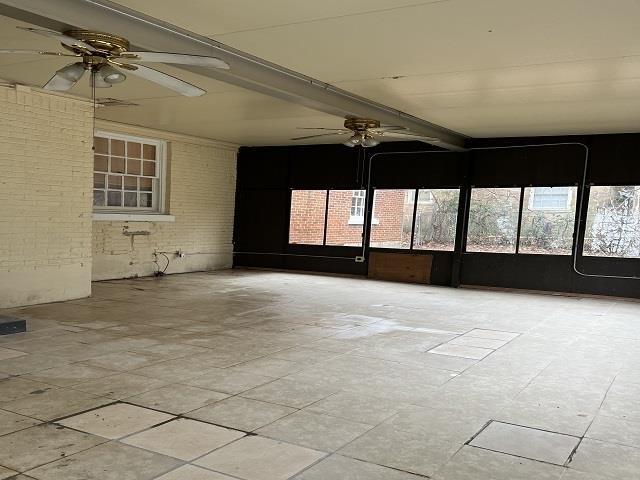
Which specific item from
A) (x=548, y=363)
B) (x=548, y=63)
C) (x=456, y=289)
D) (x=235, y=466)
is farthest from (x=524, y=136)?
(x=235, y=466)

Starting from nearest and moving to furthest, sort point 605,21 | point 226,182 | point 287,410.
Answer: point 287,410 < point 605,21 < point 226,182

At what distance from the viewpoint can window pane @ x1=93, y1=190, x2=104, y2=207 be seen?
31.7 feet

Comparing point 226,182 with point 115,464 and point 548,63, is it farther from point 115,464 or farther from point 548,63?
point 115,464

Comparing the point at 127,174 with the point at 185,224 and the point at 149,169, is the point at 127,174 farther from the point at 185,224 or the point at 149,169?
the point at 185,224

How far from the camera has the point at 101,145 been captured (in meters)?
9.62

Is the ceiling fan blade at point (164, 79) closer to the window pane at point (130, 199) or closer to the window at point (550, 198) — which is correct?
the window pane at point (130, 199)

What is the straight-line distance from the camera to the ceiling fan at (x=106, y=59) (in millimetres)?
3705

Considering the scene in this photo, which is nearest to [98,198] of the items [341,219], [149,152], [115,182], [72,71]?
[115,182]

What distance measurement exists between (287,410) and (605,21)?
359 cm

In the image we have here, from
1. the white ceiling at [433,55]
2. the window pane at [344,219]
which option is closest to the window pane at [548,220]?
the white ceiling at [433,55]

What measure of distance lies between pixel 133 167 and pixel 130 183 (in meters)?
0.30

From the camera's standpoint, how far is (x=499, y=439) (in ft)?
10.5

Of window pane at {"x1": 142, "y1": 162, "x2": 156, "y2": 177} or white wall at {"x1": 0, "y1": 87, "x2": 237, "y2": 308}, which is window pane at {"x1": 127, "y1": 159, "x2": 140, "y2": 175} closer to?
window pane at {"x1": 142, "y1": 162, "x2": 156, "y2": 177}

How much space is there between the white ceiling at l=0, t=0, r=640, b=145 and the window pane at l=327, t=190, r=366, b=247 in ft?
11.7
